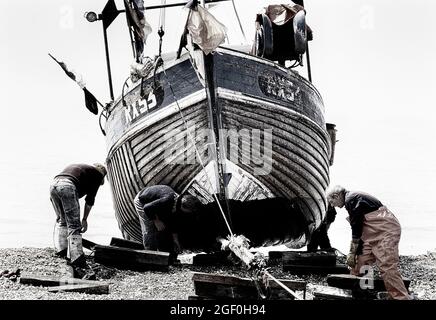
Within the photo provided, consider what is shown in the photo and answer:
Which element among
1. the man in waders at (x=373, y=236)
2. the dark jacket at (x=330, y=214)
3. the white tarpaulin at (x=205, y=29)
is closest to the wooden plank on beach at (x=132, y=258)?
the man in waders at (x=373, y=236)

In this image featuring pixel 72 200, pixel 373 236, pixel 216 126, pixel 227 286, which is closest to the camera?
pixel 227 286

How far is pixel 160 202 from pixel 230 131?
1230 mm

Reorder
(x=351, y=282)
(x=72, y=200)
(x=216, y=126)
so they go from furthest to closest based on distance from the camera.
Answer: (x=216, y=126) → (x=72, y=200) → (x=351, y=282)

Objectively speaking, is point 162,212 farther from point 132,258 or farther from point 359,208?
point 359,208

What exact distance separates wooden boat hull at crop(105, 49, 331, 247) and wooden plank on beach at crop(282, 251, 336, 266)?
0.87 metres

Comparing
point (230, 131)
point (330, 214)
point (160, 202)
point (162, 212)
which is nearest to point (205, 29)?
point (230, 131)

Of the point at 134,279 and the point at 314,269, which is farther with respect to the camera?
the point at 314,269

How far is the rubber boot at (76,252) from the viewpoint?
20.9 feet

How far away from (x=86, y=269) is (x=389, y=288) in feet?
10.9

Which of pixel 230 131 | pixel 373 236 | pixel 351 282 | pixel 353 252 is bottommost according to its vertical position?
pixel 351 282

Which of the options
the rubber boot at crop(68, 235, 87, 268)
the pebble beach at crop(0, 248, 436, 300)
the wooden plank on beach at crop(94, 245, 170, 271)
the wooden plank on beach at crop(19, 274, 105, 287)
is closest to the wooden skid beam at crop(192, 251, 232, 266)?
the pebble beach at crop(0, 248, 436, 300)

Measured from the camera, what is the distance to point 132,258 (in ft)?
22.0

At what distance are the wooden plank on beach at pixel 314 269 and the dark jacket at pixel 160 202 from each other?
5.14 feet

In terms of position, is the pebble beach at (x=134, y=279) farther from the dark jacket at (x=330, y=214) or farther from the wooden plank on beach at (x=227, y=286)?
the dark jacket at (x=330, y=214)
